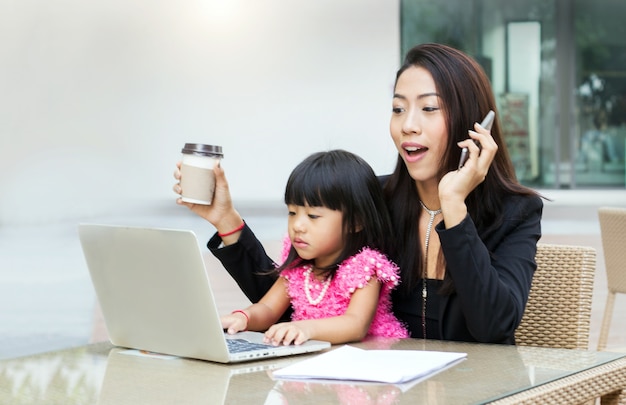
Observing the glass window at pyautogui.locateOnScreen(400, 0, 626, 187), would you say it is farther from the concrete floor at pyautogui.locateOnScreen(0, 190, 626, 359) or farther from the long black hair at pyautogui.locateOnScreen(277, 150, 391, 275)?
the long black hair at pyautogui.locateOnScreen(277, 150, 391, 275)

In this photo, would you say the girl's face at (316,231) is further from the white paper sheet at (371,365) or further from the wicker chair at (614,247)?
the wicker chair at (614,247)

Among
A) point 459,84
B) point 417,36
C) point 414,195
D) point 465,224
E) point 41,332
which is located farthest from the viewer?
point 417,36

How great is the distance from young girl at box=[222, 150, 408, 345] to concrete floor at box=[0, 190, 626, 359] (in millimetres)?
1567

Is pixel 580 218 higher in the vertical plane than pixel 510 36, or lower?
lower

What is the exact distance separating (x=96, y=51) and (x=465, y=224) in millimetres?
10407

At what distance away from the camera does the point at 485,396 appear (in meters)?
1.08

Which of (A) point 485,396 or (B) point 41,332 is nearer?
(A) point 485,396

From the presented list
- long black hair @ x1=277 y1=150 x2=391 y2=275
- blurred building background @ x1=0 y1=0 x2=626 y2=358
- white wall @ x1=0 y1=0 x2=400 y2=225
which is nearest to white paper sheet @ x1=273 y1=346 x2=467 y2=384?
long black hair @ x1=277 y1=150 x2=391 y2=275

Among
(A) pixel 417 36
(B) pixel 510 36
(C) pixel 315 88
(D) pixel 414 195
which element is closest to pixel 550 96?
(B) pixel 510 36

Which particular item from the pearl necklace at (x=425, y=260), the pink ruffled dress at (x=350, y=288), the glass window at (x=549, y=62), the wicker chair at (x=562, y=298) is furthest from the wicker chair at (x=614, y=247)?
the glass window at (x=549, y=62)

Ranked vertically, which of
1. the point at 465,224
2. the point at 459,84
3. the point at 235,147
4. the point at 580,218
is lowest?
the point at 580,218

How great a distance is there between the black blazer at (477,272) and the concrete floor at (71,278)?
144 centimetres

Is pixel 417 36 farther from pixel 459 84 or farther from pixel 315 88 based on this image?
pixel 459 84

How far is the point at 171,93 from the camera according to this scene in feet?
38.0
